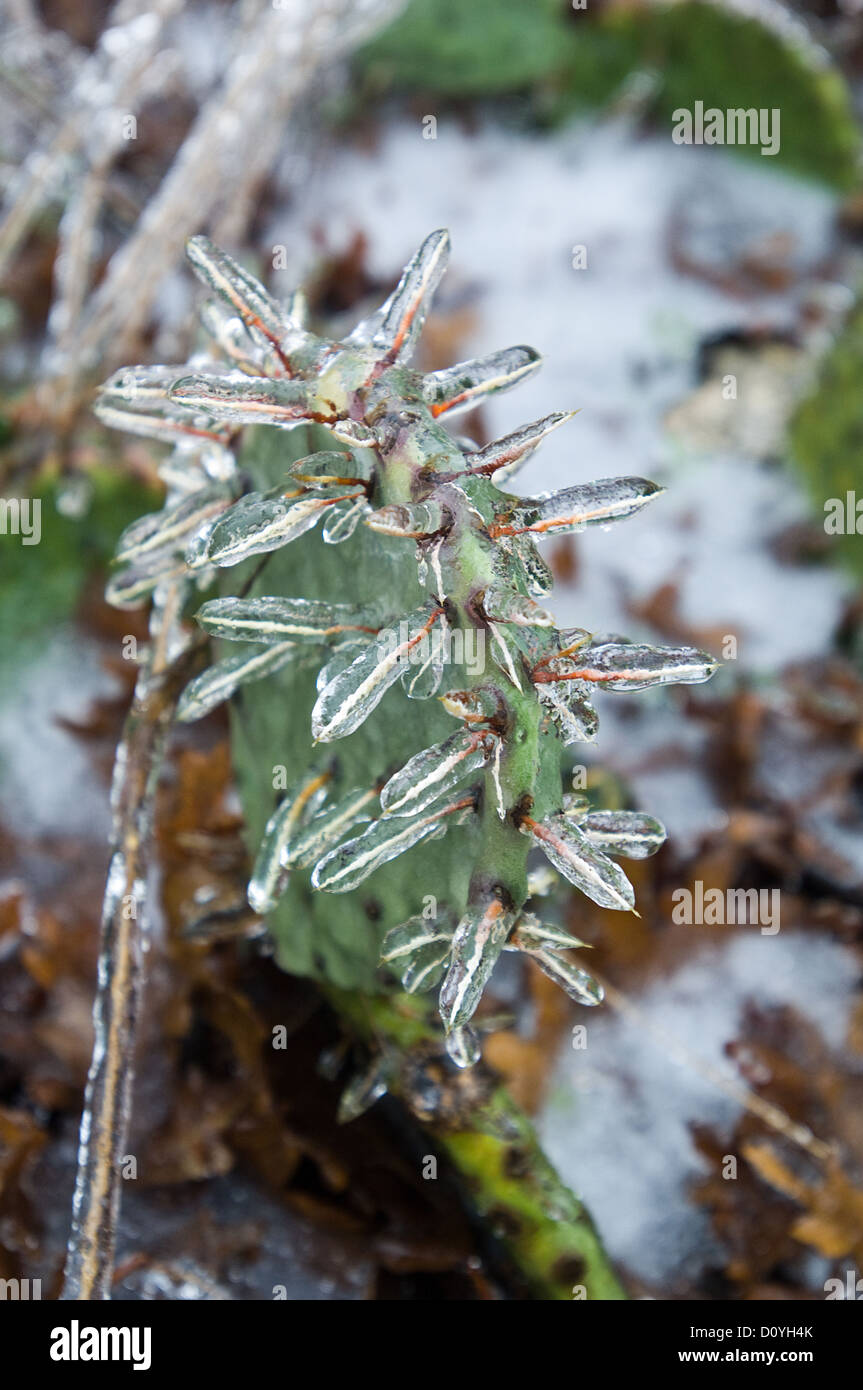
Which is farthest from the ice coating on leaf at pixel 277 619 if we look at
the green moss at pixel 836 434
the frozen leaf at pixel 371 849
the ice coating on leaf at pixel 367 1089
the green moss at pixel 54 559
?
the green moss at pixel 836 434

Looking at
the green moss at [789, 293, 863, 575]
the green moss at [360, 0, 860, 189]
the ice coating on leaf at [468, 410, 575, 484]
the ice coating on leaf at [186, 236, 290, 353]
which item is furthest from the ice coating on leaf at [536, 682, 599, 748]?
the green moss at [360, 0, 860, 189]

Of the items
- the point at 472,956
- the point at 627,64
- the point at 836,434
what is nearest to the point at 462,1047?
the point at 472,956

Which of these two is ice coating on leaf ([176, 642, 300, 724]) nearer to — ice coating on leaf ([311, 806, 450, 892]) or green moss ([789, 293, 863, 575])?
ice coating on leaf ([311, 806, 450, 892])

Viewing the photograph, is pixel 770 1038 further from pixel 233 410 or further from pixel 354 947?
pixel 233 410

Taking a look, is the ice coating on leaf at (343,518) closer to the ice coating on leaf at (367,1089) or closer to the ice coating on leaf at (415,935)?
the ice coating on leaf at (415,935)

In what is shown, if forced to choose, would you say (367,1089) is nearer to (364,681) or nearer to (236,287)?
(364,681)

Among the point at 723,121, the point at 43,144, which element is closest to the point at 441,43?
the point at 723,121

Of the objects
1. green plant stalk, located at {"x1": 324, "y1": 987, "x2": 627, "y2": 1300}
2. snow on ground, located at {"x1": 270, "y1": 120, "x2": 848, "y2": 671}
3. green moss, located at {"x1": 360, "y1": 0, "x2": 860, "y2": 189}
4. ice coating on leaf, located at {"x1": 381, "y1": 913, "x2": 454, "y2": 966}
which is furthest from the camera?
green moss, located at {"x1": 360, "y1": 0, "x2": 860, "y2": 189}
